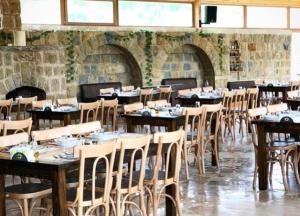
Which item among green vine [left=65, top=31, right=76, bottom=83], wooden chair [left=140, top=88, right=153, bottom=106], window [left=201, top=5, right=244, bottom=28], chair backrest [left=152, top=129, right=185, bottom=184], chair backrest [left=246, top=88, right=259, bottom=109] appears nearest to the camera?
chair backrest [left=152, top=129, right=185, bottom=184]

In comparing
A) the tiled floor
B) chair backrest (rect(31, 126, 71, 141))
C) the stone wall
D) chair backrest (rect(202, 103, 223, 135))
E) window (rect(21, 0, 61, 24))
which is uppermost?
window (rect(21, 0, 61, 24))

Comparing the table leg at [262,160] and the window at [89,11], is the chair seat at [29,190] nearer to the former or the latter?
the table leg at [262,160]

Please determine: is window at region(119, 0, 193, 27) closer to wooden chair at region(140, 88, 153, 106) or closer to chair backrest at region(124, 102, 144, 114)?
wooden chair at region(140, 88, 153, 106)

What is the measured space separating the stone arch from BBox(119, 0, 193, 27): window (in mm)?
636

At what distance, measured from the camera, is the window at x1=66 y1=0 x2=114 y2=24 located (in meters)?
12.7

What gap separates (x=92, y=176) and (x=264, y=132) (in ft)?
8.20

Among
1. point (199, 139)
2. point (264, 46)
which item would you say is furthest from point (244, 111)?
point (264, 46)

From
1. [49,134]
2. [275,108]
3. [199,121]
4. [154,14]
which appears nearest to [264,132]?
[275,108]

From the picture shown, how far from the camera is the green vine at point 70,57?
12383mm

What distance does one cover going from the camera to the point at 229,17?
16.4 meters

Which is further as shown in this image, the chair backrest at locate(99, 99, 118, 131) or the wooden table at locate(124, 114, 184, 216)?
the chair backrest at locate(99, 99, 118, 131)

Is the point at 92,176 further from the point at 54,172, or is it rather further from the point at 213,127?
the point at 213,127

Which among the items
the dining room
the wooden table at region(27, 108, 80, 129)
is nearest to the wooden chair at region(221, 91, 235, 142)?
the dining room

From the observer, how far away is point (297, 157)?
6402 mm
